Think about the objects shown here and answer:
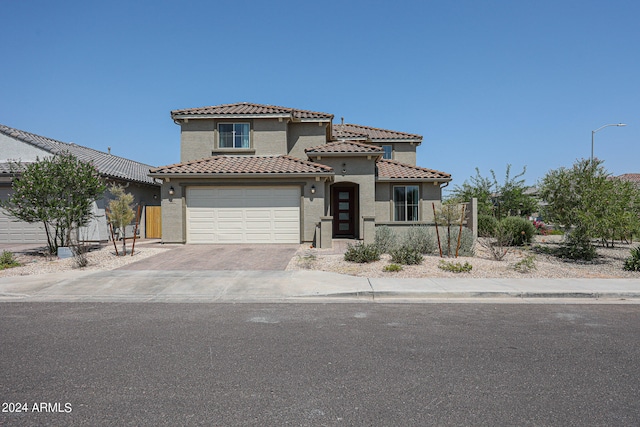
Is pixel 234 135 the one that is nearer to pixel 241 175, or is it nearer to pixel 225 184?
pixel 225 184

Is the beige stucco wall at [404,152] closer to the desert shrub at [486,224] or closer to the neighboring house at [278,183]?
the neighboring house at [278,183]

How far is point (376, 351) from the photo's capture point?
17.4 ft

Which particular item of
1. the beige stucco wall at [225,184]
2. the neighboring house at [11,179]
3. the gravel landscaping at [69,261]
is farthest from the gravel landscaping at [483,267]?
the neighboring house at [11,179]

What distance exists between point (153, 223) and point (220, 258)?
10.2 metres

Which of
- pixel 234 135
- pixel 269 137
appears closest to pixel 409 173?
pixel 269 137

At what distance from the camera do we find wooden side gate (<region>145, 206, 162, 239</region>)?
72.9 feet

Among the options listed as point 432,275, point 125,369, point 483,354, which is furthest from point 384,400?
point 432,275

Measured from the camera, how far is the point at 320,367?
4.75 m

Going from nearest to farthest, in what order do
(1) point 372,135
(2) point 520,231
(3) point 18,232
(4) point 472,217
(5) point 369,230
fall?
(5) point 369,230
(4) point 472,217
(2) point 520,231
(3) point 18,232
(1) point 372,135

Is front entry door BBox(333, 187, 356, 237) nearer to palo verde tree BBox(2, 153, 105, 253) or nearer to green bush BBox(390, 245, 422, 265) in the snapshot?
green bush BBox(390, 245, 422, 265)

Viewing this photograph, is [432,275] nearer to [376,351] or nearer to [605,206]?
[376,351]

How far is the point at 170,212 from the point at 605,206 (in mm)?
16512

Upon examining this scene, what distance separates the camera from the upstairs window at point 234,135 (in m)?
20.4

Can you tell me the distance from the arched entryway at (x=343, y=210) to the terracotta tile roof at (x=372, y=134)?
5264 millimetres
